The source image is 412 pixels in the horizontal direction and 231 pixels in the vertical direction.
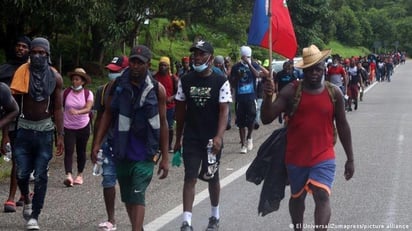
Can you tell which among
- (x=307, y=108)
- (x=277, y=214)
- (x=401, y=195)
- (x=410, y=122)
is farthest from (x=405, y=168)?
(x=410, y=122)

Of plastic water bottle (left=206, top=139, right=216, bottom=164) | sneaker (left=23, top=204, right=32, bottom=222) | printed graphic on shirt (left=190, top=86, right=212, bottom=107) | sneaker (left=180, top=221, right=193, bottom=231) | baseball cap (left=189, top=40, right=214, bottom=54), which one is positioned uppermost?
baseball cap (left=189, top=40, right=214, bottom=54)

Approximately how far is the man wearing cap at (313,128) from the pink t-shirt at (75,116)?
433cm

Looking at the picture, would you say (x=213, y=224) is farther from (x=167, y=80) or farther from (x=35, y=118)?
(x=167, y=80)

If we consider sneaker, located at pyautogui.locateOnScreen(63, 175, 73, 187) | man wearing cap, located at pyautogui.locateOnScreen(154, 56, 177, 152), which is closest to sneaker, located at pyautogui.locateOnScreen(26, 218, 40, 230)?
sneaker, located at pyautogui.locateOnScreen(63, 175, 73, 187)

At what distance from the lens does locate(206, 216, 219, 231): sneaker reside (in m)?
7.32

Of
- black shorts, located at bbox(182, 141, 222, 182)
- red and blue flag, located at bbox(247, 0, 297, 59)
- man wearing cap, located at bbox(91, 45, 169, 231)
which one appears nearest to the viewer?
man wearing cap, located at bbox(91, 45, 169, 231)

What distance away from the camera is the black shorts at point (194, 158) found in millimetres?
7176

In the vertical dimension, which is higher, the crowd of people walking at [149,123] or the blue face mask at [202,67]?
the blue face mask at [202,67]

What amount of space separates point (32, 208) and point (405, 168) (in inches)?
235

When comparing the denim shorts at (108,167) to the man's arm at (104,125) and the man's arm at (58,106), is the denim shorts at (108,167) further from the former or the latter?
the man's arm at (58,106)

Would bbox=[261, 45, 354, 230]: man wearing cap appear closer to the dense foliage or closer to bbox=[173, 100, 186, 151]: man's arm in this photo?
bbox=[173, 100, 186, 151]: man's arm

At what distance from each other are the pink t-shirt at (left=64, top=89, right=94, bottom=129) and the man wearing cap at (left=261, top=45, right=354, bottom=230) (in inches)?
170

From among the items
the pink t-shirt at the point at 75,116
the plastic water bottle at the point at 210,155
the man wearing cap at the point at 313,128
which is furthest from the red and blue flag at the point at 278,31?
the pink t-shirt at the point at 75,116

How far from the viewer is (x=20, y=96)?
7613 mm
